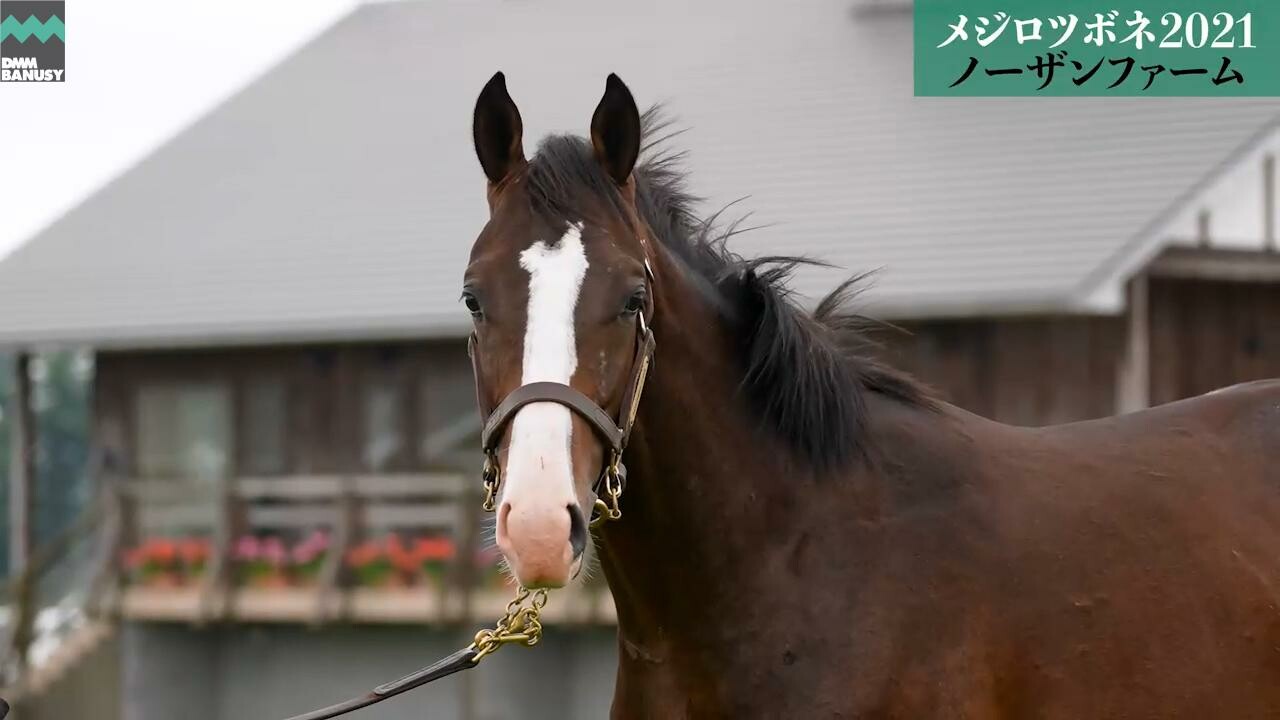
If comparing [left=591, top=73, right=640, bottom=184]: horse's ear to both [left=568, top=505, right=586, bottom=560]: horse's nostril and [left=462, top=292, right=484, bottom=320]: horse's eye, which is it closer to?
[left=462, top=292, right=484, bottom=320]: horse's eye

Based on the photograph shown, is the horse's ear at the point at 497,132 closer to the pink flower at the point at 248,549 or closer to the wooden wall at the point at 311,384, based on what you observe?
the wooden wall at the point at 311,384

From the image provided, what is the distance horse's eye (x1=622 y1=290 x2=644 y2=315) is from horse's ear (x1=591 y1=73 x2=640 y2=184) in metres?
0.34

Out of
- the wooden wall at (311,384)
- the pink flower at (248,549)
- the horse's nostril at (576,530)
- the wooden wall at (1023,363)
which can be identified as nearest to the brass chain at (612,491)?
the horse's nostril at (576,530)

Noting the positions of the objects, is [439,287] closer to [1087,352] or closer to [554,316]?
[1087,352]

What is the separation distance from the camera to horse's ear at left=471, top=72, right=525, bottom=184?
3.24 m

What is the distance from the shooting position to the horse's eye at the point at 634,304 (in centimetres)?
306

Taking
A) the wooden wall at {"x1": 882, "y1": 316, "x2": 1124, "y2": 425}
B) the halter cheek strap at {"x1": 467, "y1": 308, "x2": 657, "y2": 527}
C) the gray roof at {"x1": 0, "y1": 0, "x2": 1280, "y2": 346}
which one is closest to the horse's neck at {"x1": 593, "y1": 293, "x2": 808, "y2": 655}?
the halter cheek strap at {"x1": 467, "y1": 308, "x2": 657, "y2": 527}

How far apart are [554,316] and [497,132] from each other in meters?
0.57

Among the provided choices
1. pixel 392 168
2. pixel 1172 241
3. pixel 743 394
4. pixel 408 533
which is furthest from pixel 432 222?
pixel 743 394

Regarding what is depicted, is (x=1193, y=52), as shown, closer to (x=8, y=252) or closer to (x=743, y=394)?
(x=743, y=394)

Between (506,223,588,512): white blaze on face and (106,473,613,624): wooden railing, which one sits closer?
(506,223,588,512): white blaze on face

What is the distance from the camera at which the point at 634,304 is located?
3088 mm

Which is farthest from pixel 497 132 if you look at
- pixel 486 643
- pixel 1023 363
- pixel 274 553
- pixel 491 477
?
pixel 274 553

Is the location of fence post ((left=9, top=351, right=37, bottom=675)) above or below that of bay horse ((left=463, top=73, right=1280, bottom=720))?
below
